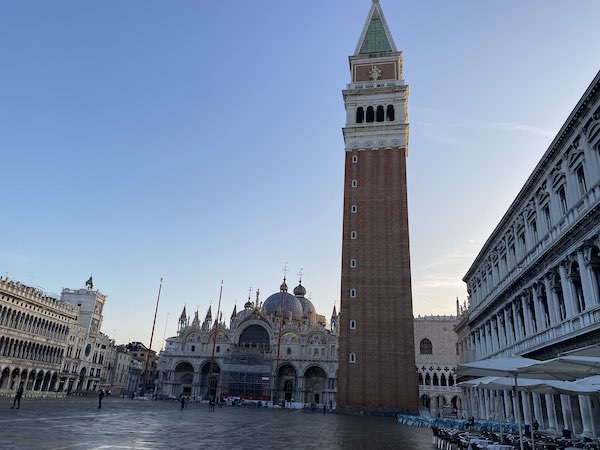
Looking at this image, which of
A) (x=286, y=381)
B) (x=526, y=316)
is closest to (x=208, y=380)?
(x=286, y=381)

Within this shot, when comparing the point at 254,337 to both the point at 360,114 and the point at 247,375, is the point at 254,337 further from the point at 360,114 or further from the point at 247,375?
the point at 360,114

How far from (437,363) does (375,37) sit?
48.4 meters

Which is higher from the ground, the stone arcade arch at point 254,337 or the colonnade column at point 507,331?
the stone arcade arch at point 254,337

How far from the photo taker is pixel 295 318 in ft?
255

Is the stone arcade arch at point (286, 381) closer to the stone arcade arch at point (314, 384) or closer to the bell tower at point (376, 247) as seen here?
the stone arcade arch at point (314, 384)

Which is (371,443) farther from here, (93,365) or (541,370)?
(93,365)

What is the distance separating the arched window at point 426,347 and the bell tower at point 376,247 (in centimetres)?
3034

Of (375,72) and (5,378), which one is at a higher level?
(375,72)

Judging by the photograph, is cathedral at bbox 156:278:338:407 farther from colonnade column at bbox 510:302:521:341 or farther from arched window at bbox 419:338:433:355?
colonnade column at bbox 510:302:521:341

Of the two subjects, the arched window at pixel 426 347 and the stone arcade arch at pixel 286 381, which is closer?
the stone arcade arch at pixel 286 381

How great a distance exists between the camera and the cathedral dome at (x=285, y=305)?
77.9 metres

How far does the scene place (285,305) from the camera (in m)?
79.1

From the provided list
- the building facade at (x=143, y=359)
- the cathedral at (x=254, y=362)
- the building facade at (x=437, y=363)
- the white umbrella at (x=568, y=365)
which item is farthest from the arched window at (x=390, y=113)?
the building facade at (x=143, y=359)

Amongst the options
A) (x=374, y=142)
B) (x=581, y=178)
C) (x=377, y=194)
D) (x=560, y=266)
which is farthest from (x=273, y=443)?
(x=374, y=142)
